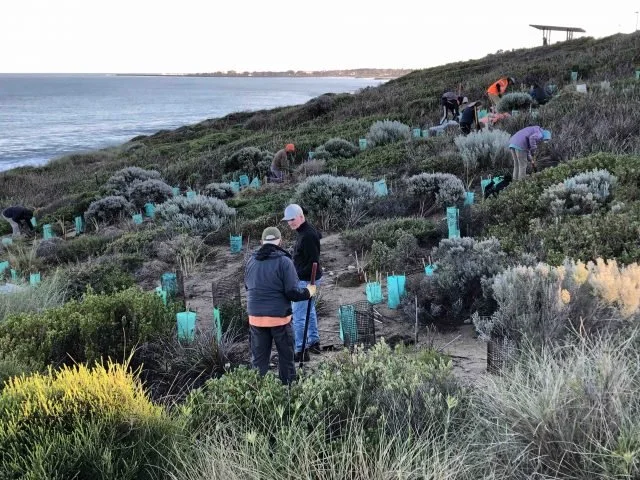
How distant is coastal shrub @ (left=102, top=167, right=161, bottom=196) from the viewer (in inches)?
692

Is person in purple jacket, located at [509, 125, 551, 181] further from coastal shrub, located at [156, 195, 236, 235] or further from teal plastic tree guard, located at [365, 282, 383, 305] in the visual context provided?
coastal shrub, located at [156, 195, 236, 235]

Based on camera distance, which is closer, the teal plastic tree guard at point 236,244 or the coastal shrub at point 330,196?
the teal plastic tree guard at point 236,244

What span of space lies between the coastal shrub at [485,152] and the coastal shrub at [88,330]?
834 centimetres

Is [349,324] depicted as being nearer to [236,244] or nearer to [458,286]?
[458,286]

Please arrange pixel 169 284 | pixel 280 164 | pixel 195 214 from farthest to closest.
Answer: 1. pixel 280 164
2. pixel 195 214
3. pixel 169 284

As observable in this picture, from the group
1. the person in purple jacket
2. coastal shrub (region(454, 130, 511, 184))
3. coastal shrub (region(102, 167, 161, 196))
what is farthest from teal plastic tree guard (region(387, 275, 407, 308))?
coastal shrub (region(102, 167, 161, 196))

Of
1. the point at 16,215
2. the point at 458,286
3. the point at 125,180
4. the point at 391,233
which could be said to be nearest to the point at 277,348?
the point at 458,286

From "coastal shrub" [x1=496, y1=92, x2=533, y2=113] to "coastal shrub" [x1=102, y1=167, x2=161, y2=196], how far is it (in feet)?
38.3

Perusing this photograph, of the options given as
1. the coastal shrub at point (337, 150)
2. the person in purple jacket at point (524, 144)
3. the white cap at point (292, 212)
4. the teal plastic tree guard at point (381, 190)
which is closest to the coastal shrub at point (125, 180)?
the coastal shrub at point (337, 150)

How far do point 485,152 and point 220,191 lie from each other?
7.08m

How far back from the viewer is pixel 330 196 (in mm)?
11336

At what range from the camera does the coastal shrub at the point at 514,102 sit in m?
18.5

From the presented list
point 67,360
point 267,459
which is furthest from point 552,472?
point 67,360

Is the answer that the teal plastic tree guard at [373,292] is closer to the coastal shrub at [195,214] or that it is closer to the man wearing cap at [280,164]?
the coastal shrub at [195,214]
